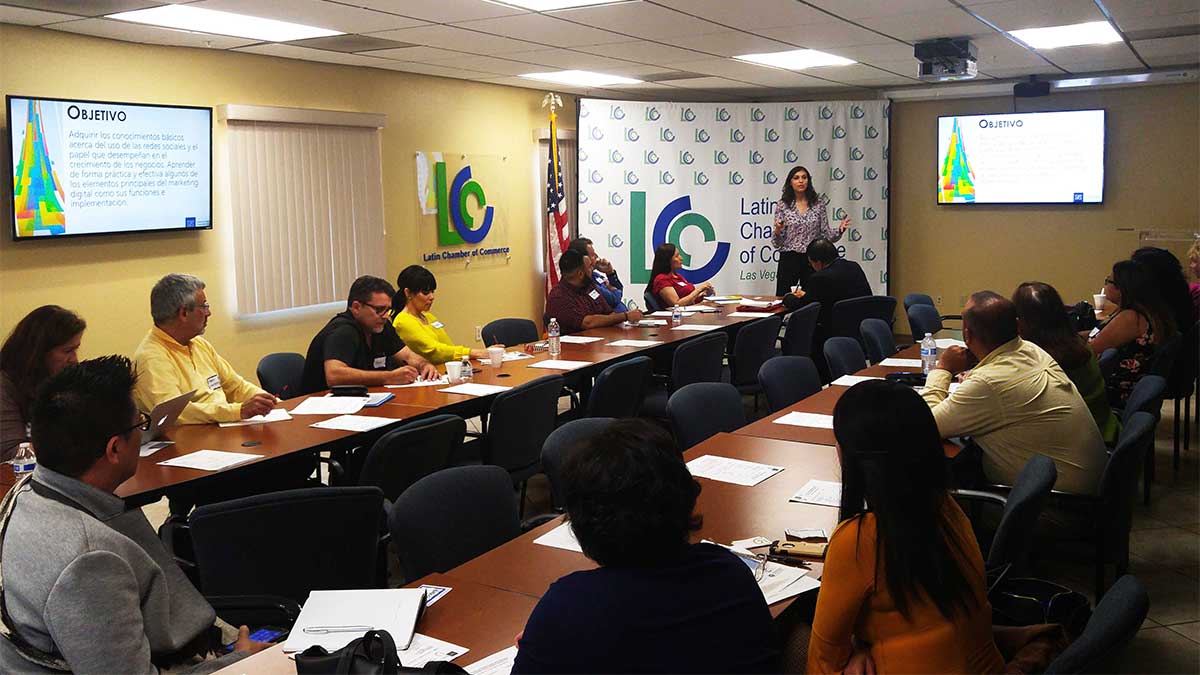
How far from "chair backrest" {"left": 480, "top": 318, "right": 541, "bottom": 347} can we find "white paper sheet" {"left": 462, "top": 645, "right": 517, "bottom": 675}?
16.1 ft

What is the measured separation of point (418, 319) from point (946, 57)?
433 centimetres

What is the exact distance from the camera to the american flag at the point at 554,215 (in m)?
10.3

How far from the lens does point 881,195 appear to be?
1062 cm

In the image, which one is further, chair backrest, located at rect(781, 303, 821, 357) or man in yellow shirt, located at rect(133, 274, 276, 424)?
chair backrest, located at rect(781, 303, 821, 357)

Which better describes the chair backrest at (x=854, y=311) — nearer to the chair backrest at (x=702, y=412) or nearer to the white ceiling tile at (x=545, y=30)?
the white ceiling tile at (x=545, y=30)

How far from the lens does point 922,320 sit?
8094 mm

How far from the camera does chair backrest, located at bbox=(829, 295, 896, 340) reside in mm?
7941

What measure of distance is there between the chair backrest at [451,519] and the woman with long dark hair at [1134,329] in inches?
158

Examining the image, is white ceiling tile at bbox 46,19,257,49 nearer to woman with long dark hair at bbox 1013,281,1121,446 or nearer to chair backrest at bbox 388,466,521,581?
chair backrest at bbox 388,466,521,581

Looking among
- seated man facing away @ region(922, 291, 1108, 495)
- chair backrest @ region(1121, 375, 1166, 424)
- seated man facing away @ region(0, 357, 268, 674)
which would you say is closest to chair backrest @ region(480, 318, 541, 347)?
seated man facing away @ region(922, 291, 1108, 495)

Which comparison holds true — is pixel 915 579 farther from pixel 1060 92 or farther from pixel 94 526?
pixel 1060 92

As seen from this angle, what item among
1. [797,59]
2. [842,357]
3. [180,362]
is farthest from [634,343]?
[797,59]

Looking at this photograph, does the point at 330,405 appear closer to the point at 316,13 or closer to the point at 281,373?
the point at 281,373

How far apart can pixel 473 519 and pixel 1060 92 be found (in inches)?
364
